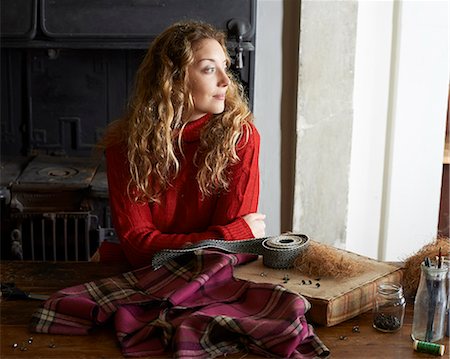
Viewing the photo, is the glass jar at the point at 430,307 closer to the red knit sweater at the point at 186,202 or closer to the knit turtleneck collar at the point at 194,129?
the red knit sweater at the point at 186,202

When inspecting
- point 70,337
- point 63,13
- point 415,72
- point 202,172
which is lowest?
point 70,337

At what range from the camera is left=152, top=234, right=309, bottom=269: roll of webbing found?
167 cm

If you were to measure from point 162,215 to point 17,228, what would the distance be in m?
1.19

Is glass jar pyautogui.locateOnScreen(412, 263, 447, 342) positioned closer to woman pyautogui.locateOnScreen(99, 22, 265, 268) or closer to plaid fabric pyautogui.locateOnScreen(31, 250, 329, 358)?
plaid fabric pyautogui.locateOnScreen(31, 250, 329, 358)

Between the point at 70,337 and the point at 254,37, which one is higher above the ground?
the point at 254,37

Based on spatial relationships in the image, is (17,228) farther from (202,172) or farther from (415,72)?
(415,72)

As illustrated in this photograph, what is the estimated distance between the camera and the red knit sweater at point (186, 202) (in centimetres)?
199

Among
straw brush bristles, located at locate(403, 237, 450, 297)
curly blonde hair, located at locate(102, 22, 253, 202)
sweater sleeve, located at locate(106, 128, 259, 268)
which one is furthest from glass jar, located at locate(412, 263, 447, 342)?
curly blonde hair, located at locate(102, 22, 253, 202)

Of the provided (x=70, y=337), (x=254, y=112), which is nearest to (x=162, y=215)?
(x=70, y=337)

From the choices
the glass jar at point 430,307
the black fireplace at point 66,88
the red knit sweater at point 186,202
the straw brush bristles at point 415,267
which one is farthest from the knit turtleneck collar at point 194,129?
the black fireplace at point 66,88

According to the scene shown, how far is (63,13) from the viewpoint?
297 cm

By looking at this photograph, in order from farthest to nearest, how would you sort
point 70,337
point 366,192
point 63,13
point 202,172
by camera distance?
point 366,192, point 63,13, point 202,172, point 70,337

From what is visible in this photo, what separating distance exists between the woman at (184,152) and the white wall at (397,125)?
3.79 ft

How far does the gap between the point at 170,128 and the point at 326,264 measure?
2.09 feet
